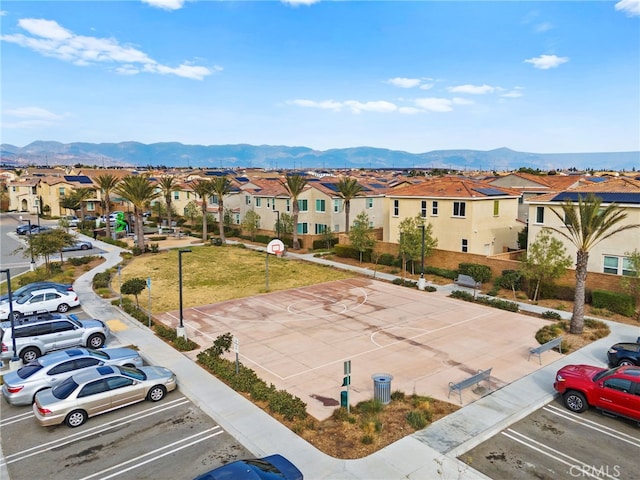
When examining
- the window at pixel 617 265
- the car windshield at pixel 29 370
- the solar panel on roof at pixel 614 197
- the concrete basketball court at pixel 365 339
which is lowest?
the concrete basketball court at pixel 365 339

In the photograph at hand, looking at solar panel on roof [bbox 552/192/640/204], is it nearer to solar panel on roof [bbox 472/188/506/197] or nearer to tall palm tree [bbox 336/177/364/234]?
solar panel on roof [bbox 472/188/506/197]

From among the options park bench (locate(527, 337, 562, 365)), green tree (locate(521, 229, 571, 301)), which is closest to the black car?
park bench (locate(527, 337, 562, 365))

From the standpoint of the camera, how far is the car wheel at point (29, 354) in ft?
65.9

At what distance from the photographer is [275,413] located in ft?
50.0

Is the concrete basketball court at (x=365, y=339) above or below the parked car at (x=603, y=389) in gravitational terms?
below

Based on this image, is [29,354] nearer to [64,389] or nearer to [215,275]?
[64,389]

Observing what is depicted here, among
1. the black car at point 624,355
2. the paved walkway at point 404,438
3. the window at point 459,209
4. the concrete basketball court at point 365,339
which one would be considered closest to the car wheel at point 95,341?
the paved walkway at point 404,438

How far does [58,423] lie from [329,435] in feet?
28.2

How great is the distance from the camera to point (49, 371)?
1664cm

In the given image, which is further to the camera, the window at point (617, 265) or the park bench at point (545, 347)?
the window at point (617, 265)

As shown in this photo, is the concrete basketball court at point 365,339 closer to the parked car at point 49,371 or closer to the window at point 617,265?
the parked car at point 49,371

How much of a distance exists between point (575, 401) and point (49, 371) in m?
18.7

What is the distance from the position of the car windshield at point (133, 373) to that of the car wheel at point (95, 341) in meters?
6.28
